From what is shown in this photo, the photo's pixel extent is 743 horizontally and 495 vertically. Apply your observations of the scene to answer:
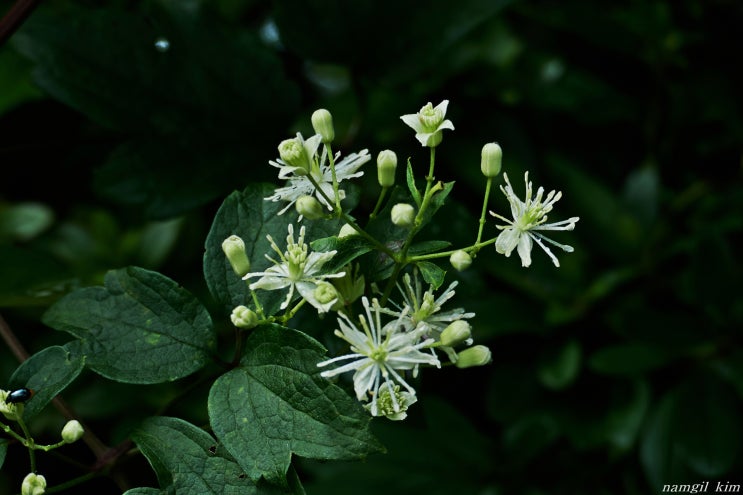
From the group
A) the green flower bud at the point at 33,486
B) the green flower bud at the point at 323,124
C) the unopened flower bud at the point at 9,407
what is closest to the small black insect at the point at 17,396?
the unopened flower bud at the point at 9,407

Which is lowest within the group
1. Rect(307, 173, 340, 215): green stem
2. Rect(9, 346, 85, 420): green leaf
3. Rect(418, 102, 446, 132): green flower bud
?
Rect(9, 346, 85, 420): green leaf

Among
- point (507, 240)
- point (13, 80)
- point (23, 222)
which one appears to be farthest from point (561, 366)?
point (13, 80)

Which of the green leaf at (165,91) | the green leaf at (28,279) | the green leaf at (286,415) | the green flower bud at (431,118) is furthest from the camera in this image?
the green leaf at (165,91)

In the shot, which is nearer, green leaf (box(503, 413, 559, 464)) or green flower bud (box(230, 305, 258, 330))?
green flower bud (box(230, 305, 258, 330))

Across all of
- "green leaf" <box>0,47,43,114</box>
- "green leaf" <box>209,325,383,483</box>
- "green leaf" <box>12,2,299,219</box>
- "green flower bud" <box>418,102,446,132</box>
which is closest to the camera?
"green leaf" <box>209,325,383,483</box>

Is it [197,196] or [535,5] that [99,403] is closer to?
[197,196]

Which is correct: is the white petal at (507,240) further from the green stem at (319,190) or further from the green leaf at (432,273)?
the green stem at (319,190)

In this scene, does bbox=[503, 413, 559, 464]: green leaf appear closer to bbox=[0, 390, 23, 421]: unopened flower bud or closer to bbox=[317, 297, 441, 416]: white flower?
bbox=[317, 297, 441, 416]: white flower

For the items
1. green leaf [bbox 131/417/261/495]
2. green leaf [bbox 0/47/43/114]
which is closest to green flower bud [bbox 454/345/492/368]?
green leaf [bbox 131/417/261/495]
